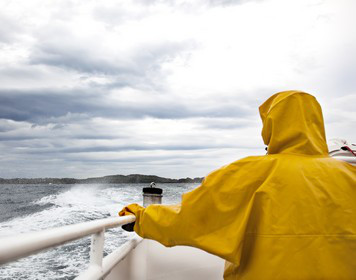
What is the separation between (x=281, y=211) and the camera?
1.22 meters

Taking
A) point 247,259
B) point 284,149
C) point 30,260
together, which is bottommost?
point 30,260

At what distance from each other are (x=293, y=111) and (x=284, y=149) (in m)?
0.16

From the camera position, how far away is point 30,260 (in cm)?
629

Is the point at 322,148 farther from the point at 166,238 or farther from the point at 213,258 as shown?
the point at 213,258

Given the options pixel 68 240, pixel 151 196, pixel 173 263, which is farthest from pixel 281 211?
pixel 151 196

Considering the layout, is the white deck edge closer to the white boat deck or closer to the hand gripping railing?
the hand gripping railing

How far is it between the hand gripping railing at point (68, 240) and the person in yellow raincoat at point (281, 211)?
0.27 metres

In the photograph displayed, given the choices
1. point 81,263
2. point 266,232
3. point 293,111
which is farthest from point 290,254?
point 81,263

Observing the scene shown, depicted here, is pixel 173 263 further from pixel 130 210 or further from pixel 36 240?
pixel 36 240

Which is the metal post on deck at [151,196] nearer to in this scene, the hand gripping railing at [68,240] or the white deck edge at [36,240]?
the hand gripping railing at [68,240]

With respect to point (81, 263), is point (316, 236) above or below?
above

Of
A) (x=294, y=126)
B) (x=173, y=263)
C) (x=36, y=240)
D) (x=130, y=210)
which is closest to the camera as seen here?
(x=36, y=240)

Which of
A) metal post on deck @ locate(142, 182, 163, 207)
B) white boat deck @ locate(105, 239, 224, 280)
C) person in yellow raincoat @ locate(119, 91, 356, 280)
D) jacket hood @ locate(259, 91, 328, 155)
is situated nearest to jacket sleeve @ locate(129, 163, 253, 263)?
person in yellow raincoat @ locate(119, 91, 356, 280)

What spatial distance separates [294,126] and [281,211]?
1.16ft
